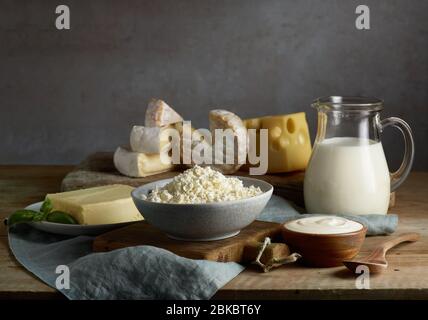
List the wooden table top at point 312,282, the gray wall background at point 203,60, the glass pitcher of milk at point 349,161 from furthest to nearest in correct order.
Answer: the gray wall background at point 203,60 < the glass pitcher of milk at point 349,161 < the wooden table top at point 312,282

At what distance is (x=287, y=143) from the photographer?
1883 mm

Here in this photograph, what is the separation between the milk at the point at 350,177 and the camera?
1.57 meters

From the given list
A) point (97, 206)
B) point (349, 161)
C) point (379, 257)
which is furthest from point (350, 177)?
point (97, 206)

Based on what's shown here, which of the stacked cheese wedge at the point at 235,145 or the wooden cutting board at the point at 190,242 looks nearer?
the wooden cutting board at the point at 190,242

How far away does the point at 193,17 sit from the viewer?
264cm

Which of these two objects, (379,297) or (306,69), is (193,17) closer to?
(306,69)

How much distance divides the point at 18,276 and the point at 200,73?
152cm

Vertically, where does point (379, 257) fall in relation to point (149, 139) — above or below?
below

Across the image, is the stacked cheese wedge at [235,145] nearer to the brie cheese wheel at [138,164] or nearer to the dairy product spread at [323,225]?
the brie cheese wheel at [138,164]

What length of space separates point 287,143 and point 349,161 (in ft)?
1.09

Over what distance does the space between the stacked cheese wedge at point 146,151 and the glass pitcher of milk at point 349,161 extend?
1.51ft

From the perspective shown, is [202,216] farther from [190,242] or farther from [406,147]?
[406,147]

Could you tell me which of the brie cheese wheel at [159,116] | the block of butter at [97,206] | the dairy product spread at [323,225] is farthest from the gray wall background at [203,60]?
the dairy product spread at [323,225]

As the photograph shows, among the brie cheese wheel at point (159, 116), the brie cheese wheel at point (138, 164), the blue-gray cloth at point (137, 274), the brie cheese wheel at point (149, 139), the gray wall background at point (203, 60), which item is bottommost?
the blue-gray cloth at point (137, 274)
